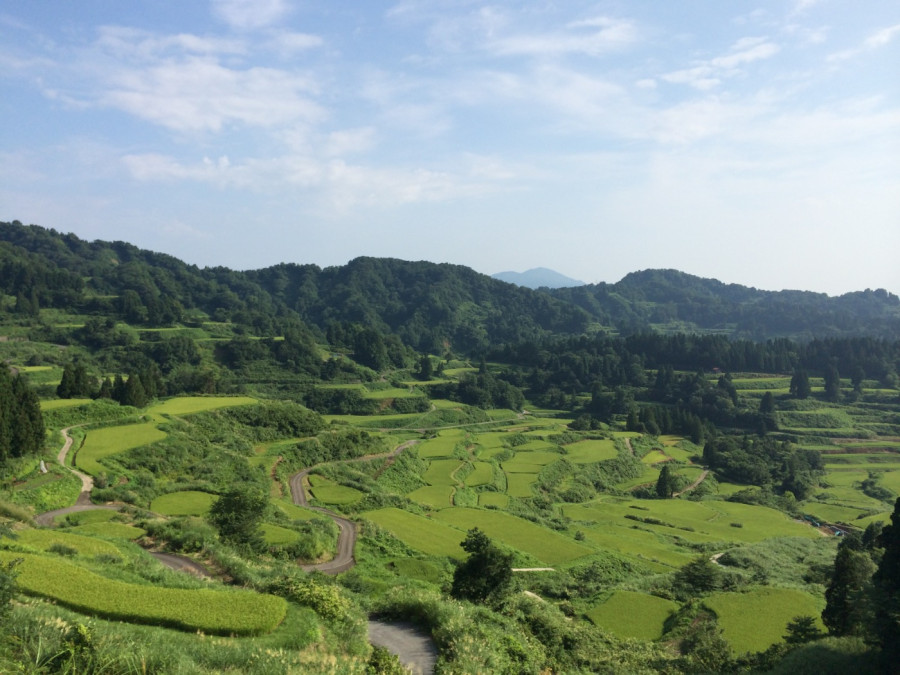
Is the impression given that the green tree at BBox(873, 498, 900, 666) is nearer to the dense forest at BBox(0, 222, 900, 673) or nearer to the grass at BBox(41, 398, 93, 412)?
the dense forest at BBox(0, 222, 900, 673)

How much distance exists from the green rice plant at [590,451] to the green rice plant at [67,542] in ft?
220

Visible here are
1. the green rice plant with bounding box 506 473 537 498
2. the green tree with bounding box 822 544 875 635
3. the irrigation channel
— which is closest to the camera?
the irrigation channel

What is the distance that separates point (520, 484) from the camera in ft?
224

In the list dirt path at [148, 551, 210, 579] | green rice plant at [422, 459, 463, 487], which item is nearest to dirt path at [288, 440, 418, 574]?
green rice plant at [422, 459, 463, 487]

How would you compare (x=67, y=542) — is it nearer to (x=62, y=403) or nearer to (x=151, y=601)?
(x=151, y=601)

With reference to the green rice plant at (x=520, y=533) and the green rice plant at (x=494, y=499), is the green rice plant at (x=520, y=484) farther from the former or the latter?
the green rice plant at (x=520, y=533)

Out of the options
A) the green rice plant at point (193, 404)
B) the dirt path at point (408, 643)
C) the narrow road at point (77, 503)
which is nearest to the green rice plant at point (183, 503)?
the narrow road at point (77, 503)

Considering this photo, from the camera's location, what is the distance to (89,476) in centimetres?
3891

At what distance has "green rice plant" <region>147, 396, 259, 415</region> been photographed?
61.4 m

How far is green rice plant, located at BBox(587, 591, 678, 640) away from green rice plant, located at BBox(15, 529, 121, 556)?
23.4 m

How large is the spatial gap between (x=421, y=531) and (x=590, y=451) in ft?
165

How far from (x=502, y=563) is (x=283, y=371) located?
3975 inches

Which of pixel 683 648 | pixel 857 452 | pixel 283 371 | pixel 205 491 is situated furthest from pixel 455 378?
pixel 683 648

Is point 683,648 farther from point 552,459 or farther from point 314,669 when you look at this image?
point 552,459
